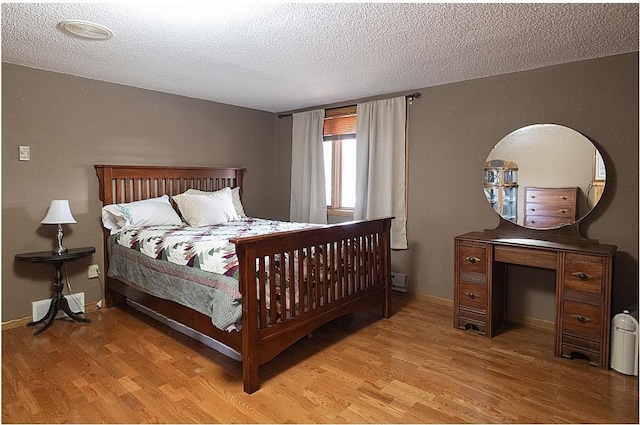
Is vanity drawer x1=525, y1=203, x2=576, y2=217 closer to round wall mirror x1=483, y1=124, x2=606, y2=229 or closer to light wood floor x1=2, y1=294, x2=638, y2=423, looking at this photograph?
round wall mirror x1=483, y1=124, x2=606, y2=229

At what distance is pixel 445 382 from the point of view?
2.32 metres

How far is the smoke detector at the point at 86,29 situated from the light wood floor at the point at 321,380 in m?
2.09

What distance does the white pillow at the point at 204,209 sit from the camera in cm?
374

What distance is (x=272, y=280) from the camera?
2.38 metres

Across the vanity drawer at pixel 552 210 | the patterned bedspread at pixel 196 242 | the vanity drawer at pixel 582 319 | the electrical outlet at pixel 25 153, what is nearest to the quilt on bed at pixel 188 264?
the patterned bedspread at pixel 196 242

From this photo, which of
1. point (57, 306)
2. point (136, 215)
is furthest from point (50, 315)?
point (136, 215)

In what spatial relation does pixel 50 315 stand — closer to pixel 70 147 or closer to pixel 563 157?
pixel 70 147

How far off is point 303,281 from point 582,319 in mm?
1868

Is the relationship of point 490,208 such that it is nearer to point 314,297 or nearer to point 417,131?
point 417,131

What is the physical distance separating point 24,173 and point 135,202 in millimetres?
860

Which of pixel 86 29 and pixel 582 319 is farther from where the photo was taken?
pixel 582 319

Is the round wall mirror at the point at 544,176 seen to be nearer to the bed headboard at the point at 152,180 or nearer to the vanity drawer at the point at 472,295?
the vanity drawer at the point at 472,295

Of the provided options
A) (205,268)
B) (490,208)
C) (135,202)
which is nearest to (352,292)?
(205,268)

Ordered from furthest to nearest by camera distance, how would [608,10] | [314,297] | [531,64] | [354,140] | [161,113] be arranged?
1. [354,140]
2. [161,113]
3. [531,64]
4. [314,297]
5. [608,10]
